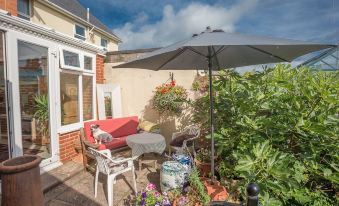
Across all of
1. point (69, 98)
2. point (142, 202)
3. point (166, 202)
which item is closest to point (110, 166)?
point (142, 202)

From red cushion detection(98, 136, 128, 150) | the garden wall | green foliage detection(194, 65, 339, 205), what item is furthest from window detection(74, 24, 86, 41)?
green foliage detection(194, 65, 339, 205)

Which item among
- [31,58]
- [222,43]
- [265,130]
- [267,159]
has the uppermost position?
[31,58]

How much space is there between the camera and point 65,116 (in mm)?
5285

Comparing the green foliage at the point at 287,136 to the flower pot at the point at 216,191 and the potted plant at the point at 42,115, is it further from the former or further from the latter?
the potted plant at the point at 42,115

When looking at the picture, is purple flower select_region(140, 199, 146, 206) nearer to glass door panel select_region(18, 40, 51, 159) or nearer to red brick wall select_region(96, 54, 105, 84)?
glass door panel select_region(18, 40, 51, 159)

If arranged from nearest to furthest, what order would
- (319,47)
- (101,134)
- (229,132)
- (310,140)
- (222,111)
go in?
(319,47) → (310,140) → (229,132) → (222,111) → (101,134)

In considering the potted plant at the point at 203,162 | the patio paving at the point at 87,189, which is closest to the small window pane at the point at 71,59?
the patio paving at the point at 87,189

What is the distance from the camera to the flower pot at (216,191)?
8.92ft

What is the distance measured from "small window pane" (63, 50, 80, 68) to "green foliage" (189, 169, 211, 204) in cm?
402

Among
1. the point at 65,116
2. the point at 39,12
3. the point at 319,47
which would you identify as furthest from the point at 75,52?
the point at 39,12

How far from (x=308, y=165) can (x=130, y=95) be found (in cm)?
530

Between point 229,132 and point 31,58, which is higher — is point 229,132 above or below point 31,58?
below

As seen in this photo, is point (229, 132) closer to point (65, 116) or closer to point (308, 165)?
point (308, 165)

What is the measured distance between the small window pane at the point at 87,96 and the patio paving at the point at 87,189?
1.71 metres
